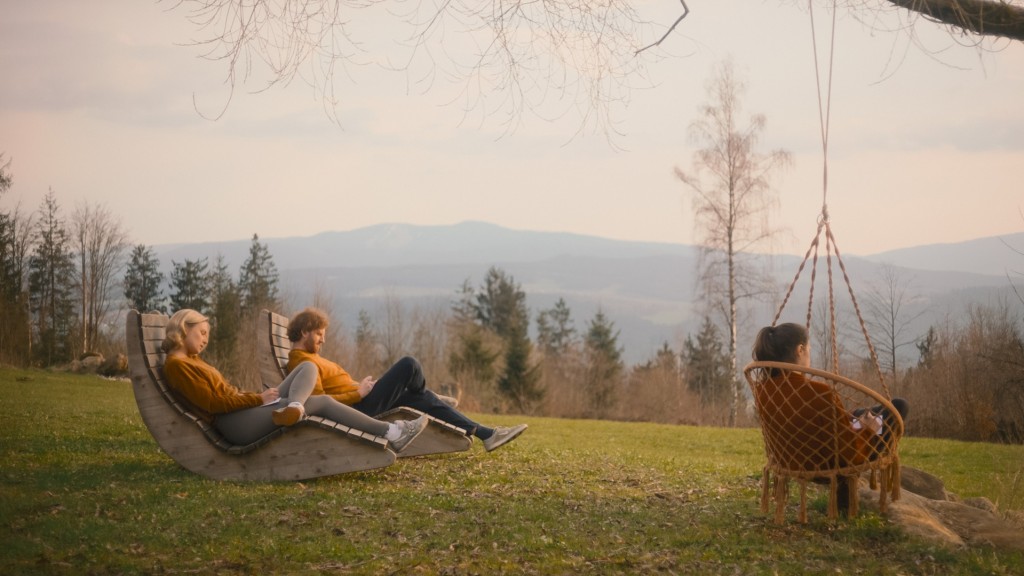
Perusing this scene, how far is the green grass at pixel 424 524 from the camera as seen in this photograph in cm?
520

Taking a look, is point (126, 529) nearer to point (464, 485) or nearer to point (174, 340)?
point (174, 340)

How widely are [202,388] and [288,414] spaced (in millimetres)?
778

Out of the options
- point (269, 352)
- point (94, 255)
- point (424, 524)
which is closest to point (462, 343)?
point (94, 255)

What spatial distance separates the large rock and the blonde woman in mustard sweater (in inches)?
183

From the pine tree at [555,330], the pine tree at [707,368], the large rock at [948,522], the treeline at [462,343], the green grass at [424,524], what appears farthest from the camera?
the pine tree at [555,330]

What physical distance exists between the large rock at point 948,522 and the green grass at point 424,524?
0.15m

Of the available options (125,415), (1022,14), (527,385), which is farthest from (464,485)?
(527,385)

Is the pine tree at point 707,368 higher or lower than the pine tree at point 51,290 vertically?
lower

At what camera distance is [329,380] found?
347 inches

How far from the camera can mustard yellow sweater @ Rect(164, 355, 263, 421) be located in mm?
7469

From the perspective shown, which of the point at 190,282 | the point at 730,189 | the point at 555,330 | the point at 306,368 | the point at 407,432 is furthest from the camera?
the point at 555,330

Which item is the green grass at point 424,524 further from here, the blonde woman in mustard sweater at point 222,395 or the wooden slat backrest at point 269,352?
the wooden slat backrest at point 269,352

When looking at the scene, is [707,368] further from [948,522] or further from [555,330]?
[948,522]

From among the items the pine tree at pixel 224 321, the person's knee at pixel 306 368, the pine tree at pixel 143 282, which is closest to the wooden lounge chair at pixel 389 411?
the person's knee at pixel 306 368
